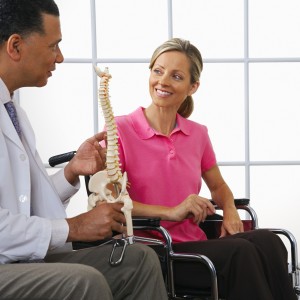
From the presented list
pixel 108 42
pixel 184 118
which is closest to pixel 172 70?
pixel 184 118

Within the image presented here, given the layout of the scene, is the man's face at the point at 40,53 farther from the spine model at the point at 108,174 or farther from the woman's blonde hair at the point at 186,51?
the woman's blonde hair at the point at 186,51

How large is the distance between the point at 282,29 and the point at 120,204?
231cm

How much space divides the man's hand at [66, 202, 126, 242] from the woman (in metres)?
0.54

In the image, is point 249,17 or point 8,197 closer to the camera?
point 8,197

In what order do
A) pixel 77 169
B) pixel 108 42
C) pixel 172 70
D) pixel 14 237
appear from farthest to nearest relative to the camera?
pixel 108 42
pixel 172 70
pixel 77 169
pixel 14 237

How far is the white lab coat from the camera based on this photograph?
1.95 meters

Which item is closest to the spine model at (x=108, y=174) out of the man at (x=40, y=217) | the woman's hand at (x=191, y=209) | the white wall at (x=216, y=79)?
the man at (x=40, y=217)

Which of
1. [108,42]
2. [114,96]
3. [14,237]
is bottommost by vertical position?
[14,237]

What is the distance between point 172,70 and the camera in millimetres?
2836

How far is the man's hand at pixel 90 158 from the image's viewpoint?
229cm

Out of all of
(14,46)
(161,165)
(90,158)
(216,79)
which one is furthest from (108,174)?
(216,79)

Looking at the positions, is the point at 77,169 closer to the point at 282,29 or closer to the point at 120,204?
the point at 120,204

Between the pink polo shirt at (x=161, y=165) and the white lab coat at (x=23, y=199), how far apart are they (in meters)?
0.42

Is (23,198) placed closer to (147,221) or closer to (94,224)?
(94,224)
